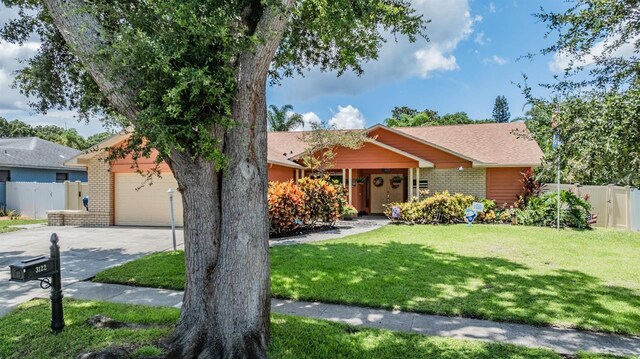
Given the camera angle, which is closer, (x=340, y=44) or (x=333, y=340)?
(x=333, y=340)

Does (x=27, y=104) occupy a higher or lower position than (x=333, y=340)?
higher

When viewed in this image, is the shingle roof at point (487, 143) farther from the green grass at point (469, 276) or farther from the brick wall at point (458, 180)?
the green grass at point (469, 276)

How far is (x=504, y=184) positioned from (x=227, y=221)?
54.2 feet

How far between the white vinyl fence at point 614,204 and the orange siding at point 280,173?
1332cm

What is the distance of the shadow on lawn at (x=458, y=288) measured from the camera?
17.2 feet

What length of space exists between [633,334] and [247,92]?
18.2ft

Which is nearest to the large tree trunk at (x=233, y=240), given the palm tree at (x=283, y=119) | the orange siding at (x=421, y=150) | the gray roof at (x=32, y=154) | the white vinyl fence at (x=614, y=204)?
the white vinyl fence at (x=614, y=204)

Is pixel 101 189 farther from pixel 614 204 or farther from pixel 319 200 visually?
pixel 614 204

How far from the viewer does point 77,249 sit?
10.2 meters

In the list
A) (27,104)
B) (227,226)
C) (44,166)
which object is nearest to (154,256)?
(27,104)

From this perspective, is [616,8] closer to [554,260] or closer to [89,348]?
[554,260]

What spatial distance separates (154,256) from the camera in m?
8.91

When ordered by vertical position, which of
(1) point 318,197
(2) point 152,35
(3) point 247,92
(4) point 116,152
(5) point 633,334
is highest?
(2) point 152,35

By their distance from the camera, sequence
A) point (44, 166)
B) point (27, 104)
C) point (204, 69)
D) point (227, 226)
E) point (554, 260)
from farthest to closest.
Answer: point (44, 166) → point (554, 260) → point (27, 104) → point (227, 226) → point (204, 69)
